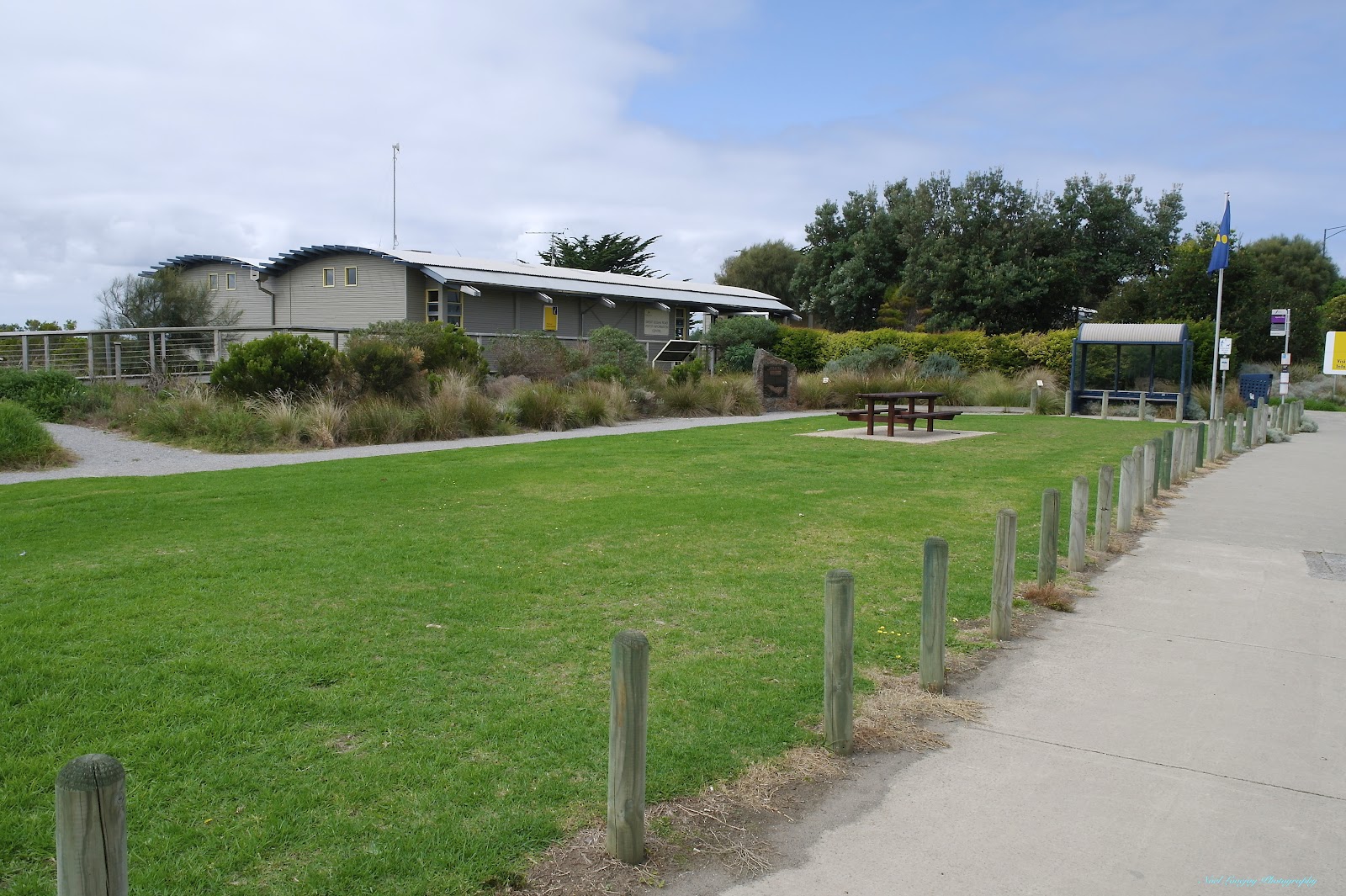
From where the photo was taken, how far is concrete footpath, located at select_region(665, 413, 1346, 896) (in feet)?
11.5

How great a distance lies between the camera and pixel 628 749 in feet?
11.1

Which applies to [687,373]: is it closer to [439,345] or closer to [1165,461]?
[439,345]

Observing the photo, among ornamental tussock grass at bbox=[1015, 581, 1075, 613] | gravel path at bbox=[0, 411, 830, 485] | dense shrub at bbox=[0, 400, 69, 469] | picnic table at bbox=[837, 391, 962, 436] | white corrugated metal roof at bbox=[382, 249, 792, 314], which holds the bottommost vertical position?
ornamental tussock grass at bbox=[1015, 581, 1075, 613]

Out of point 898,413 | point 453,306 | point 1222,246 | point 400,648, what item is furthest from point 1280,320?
point 400,648

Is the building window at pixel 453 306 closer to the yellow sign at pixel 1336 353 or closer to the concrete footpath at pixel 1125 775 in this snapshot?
the yellow sign at pixel 1336 353

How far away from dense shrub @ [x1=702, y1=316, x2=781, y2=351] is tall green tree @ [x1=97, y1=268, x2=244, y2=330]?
672 inches

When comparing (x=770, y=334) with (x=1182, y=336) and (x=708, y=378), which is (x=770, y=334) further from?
(x=1182, y=336)

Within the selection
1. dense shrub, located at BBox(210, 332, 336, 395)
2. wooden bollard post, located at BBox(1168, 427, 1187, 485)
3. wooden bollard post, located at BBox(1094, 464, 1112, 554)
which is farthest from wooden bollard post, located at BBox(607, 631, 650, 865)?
dense shrub, located at BBox(210, 332, 336, 395)

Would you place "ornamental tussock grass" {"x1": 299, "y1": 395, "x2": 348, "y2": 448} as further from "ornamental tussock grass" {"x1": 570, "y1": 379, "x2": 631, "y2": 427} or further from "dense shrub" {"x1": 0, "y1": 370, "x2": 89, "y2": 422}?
"dense shrub" {"x1": 0, "y1": 370, "x2": 89, "y2": 422}

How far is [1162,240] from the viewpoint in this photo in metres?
45.1

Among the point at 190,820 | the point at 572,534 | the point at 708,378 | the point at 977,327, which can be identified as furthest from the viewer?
the point at 977,327

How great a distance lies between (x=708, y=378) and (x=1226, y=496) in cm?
1421

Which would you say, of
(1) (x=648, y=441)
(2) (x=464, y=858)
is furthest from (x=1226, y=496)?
(2) (x=464, y=858)

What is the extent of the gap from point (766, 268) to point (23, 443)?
52.8 metres
